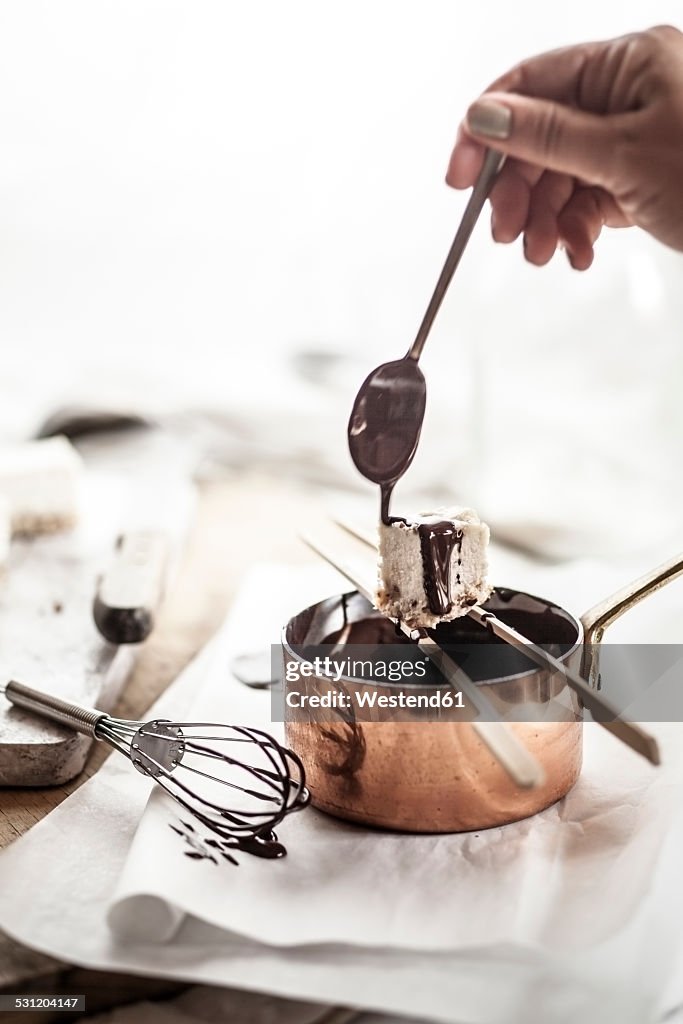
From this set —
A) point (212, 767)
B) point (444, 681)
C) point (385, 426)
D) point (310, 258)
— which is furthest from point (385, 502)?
point (310, 258)

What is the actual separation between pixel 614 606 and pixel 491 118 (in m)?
0.37

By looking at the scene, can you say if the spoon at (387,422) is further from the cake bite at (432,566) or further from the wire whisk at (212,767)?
the wire whisk at (212,767)

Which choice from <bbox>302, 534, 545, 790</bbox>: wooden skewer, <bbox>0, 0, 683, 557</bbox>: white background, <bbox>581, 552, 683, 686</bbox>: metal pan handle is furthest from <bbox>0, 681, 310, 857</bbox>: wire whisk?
<bbox>0, 0, 683, 557</bbox>: white background

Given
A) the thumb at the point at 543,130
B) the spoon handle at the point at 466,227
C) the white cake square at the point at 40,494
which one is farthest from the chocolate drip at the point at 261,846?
the white cake square at the point at 40,494

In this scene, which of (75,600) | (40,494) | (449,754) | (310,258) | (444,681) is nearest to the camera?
(449,754)

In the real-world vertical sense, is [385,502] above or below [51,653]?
above

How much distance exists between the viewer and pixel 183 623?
136cm

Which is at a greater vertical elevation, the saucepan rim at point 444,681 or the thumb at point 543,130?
the thumb at point 543,130

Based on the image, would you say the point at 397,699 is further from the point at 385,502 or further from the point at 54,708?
the point at 54,708

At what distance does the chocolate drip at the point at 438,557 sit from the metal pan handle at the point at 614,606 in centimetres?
11

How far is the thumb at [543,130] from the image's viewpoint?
30.8 inches

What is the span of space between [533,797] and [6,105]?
160 centimetres

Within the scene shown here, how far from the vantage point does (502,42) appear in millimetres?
1733

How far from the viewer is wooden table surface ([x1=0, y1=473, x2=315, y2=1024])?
752mm
